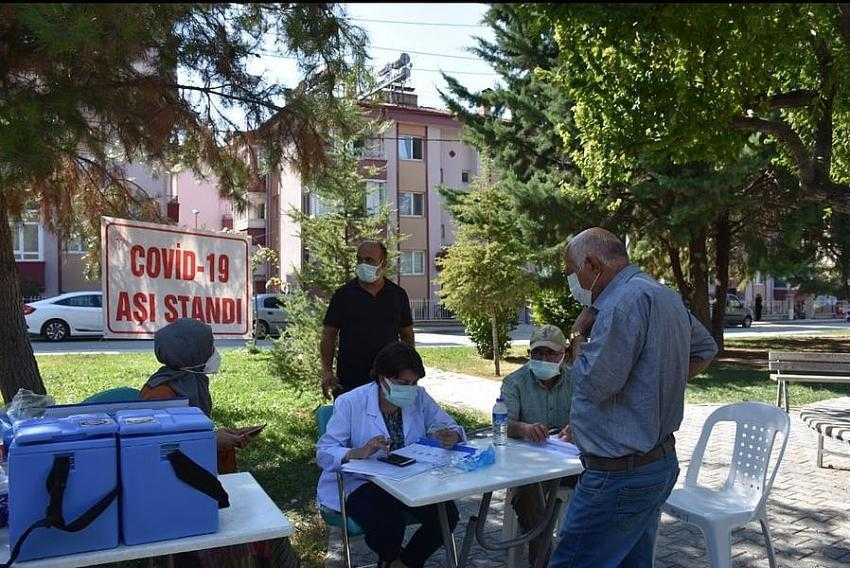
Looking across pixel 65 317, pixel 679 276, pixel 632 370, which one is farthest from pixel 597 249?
pixel 65 317

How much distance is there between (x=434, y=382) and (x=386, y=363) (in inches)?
393

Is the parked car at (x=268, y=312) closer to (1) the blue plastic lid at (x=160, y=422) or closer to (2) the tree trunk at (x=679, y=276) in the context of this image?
(2) the tree trunk at (x=679, y=276)

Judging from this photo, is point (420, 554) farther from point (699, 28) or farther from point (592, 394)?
point (699, 28)

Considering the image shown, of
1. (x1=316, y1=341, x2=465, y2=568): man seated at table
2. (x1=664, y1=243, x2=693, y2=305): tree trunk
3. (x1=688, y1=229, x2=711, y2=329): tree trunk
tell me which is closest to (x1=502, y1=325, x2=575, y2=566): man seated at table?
(x1=316, y1=341, x2=465, y2=568): man seated at table

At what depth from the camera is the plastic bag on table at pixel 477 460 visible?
3.55 m

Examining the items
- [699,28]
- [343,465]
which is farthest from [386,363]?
[699,28]

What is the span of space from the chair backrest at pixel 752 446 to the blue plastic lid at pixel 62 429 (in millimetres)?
3352

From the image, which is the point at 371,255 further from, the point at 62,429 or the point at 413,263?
the point at 413,263

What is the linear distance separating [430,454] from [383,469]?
0.32 metres

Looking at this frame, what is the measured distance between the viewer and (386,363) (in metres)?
3.97

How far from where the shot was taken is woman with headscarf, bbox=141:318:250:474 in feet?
11.9

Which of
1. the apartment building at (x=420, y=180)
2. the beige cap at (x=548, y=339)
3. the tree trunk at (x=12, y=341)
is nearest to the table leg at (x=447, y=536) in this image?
the beige cap at (x=548, y=339)

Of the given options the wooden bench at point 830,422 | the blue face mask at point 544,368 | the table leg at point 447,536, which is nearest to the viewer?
the table leg at point 447,536

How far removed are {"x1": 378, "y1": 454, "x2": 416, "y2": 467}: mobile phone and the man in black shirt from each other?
1758mm
